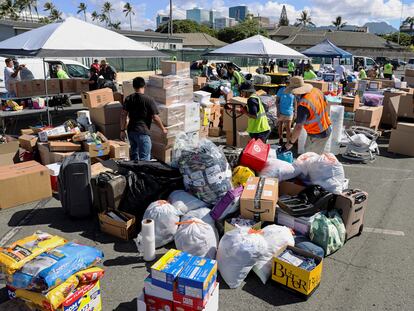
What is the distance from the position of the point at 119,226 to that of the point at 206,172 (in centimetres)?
120

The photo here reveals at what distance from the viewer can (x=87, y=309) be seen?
2.89 m

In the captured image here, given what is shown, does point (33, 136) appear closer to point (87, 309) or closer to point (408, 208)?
point (87, 309)

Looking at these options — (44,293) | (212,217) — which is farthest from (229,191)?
(44,293)

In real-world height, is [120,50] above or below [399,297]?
above

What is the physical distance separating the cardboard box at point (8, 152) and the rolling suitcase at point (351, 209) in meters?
5.55

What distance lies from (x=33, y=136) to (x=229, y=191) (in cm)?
468

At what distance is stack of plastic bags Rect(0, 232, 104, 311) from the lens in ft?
8.45

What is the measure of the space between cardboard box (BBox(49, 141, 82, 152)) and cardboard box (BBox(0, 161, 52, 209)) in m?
0.69

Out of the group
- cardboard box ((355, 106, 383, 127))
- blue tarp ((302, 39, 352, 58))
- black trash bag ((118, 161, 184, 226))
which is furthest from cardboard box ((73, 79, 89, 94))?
blue tarp ((302, 39, 352, 58))

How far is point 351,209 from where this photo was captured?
4098 millimetres

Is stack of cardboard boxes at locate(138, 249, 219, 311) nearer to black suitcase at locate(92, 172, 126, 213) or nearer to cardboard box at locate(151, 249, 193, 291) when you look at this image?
cardboard box at locate(151, 249, 193, 291)

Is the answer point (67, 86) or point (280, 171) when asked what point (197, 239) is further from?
point (67, 86)

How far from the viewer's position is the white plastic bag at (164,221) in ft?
13.4

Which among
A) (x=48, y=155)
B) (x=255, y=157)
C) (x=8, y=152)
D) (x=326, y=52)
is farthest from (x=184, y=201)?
(x=326, y=52)
